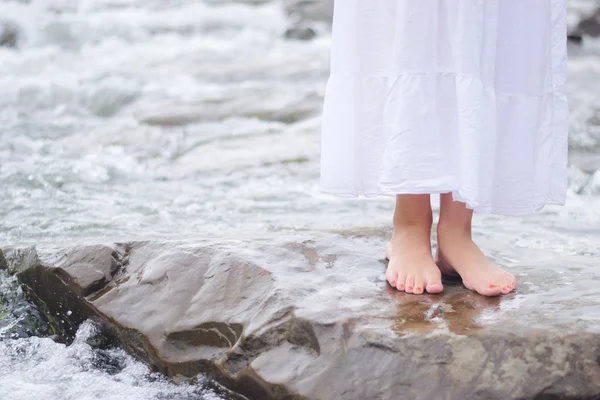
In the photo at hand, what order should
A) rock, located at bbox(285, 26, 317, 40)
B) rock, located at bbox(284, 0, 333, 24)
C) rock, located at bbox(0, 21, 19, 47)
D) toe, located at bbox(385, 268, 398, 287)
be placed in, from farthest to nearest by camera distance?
rock, located at bbox(284, 0, 333, 24) < rock, located at bbox(285, 26, 317, 40) < rock, located at bbox(0, 21, 19, 47) < toe, located at bbox(385, 268, 398, 287)

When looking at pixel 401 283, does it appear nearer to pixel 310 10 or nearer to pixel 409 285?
pixel 409 285

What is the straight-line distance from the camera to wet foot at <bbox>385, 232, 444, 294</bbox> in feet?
6.82

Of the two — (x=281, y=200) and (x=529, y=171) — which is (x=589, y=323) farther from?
(x=281, y=200)

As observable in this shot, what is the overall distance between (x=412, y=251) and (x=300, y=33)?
754 centimetres

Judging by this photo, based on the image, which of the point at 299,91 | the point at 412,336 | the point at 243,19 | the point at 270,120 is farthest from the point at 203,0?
the point at 412,336

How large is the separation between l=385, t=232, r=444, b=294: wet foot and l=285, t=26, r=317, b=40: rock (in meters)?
7.41

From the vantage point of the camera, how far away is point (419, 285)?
6.80 feet

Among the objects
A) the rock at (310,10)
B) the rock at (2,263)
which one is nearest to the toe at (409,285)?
the rock at (2,263)

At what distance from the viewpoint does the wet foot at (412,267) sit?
2078mm

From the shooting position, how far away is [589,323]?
1774 mm

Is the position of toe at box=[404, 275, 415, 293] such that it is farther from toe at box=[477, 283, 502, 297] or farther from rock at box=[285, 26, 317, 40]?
rock at box=[285, 26, 317, 40]

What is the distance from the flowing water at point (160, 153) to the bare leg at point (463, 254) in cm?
53

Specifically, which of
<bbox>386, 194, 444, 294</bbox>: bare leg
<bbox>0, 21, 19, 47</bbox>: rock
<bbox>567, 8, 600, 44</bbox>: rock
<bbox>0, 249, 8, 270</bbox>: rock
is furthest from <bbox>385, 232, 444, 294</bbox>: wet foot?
<bbox>0, 21, 19, 47</bbox>: rock

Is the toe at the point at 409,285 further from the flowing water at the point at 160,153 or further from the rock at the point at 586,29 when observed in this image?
the rock at the point at 586,29
